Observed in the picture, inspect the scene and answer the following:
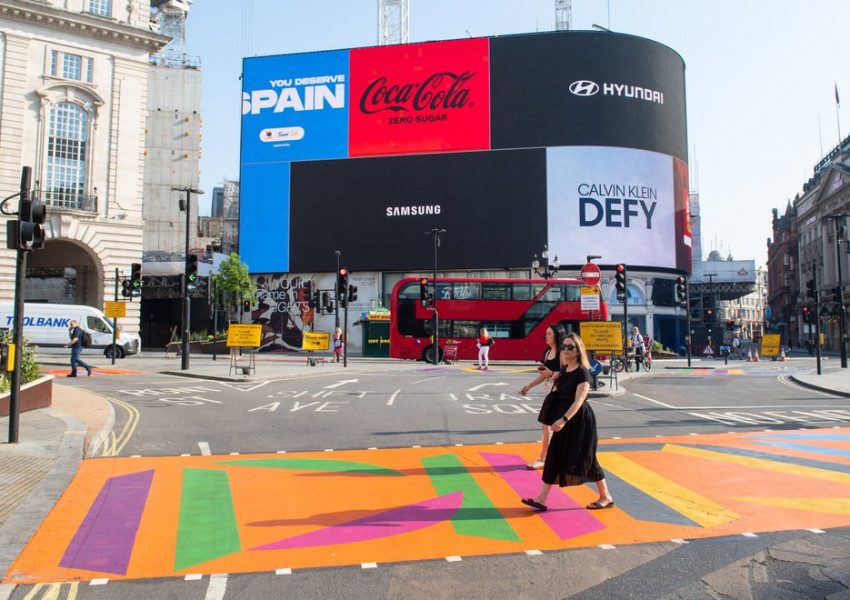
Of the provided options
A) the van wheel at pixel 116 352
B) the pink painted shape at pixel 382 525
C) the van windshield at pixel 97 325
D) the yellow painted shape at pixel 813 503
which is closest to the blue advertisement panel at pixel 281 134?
the van windshield at pixel 97 325

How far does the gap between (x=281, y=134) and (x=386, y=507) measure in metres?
50.2

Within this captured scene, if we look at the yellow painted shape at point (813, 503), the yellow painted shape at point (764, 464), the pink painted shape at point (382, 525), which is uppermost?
the yellow painted shape at point (764, 464)

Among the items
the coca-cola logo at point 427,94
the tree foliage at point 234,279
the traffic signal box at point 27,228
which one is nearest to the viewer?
the traffic signal box at point 27,228

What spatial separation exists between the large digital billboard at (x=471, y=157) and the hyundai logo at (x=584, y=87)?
0.25ft

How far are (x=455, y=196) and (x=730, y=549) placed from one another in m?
45.9

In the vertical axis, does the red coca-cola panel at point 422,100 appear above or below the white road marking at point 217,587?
above

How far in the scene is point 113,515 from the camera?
20.5 feet

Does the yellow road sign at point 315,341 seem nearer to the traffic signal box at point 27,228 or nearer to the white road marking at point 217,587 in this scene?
the traffic signal box at point 27,228

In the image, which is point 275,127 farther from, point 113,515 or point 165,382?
point 113,515

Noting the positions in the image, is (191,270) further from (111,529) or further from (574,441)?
(574,441)

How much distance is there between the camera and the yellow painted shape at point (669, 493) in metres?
6.06

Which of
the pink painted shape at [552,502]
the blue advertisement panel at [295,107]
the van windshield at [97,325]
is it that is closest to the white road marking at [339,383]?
the pink painted shape at [552,502]

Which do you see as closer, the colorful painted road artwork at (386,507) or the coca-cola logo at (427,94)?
the colorful painted road artwork at (386,507)

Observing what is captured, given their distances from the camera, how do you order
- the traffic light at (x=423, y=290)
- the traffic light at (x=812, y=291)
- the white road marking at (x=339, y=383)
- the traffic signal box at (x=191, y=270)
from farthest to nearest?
1. the traffic light at (x=423, y=290)
2. the traffic light at (x=812, y=291)
3. the traffic signal box at (x=191, y=270)
4. the white road marking at (x=339, y=383)
